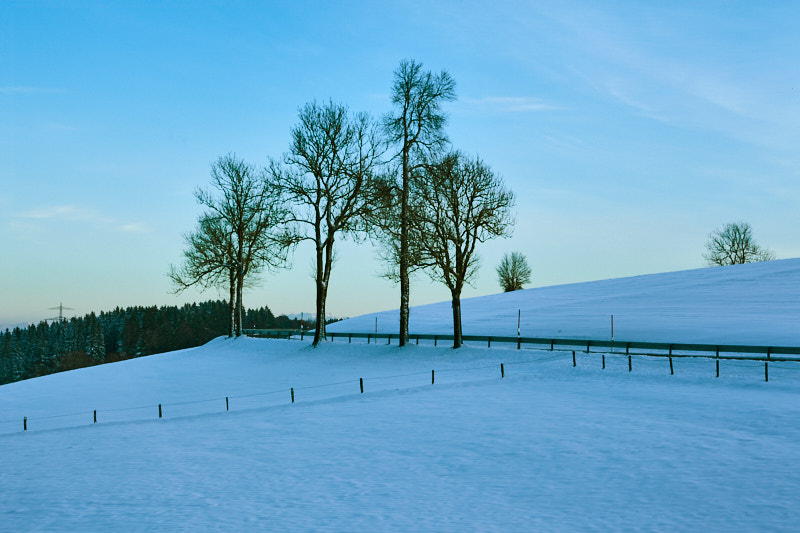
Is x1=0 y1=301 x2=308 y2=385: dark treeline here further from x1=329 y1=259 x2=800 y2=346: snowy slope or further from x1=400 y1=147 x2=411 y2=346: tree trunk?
x1=400 y1=147 x2=411 y2=346: tree trunk

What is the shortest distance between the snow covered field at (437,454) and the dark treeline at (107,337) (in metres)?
113

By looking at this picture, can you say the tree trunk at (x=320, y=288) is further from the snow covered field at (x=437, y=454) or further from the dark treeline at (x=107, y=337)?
the dark treeline at (x=107, y=337)

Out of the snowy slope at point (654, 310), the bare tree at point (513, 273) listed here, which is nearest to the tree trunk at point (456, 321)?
the snowy slope at point (654, 310)

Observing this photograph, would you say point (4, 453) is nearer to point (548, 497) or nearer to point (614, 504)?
point (548, 497)

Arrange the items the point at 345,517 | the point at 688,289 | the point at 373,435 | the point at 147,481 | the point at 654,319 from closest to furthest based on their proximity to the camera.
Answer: the point at 345,517 → the point at 147,481 → the point at 373,435 → the point at 654,319 → the point at 688,289

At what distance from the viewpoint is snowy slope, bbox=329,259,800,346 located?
41688mm

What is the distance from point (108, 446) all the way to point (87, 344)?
140355 mm

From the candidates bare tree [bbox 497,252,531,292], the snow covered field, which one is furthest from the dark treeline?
the snow covered field

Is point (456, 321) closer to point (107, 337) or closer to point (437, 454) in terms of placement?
point (437, 454)

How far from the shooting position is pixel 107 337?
161 meters

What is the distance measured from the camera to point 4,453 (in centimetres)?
1950

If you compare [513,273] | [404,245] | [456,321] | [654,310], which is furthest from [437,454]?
[513,273]

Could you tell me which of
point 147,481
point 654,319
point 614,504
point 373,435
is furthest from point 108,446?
point 654,319

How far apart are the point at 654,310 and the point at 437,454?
129 ft
